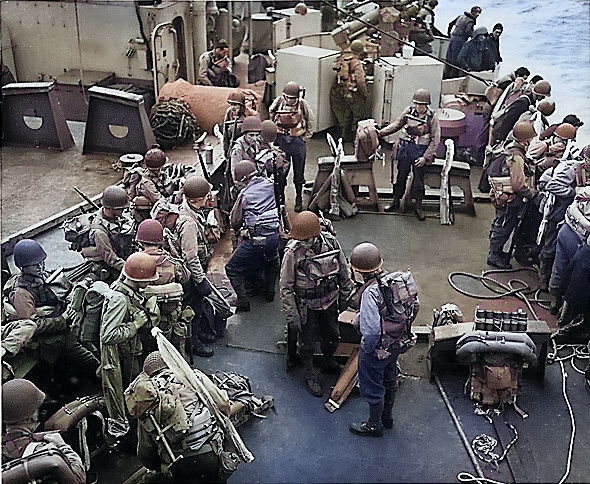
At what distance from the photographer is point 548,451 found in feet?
18.2

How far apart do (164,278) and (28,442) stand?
1.79 m

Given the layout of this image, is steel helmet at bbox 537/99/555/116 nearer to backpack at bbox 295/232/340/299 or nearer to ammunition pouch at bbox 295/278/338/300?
backpack at bbox 295/232/340/299

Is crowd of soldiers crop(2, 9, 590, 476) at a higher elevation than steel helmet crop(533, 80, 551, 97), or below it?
below

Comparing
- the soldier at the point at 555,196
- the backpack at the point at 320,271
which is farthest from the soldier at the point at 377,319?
the soldier at the point at 555,196

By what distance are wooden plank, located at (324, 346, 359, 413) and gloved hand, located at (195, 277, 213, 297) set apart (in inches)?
55.9

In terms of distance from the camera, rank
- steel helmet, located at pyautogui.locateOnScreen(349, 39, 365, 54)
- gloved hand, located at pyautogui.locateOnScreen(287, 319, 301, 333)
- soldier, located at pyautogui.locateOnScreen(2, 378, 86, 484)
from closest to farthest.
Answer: soldier, located at pyautogui.locateOnScreen(2, 378, 86, 484) < gloved hand, located at pyautogui.locateOnScreen(287, 319, 301, 333) < steel helmet, located at pyautogui.locateOnScreen(349, 39, 365, 54)

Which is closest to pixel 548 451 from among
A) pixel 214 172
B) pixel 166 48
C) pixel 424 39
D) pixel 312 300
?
pixel 312 300

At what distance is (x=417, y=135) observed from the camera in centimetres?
916

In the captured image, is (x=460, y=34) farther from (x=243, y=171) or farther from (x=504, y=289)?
(x=243, y=171)

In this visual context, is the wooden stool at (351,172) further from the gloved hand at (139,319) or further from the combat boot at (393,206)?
the gloved hand at (139,319)

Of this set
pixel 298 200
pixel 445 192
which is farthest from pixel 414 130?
pixel 298 200

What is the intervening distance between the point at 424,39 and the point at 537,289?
340 inches

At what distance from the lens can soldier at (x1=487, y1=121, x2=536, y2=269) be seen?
25.7 feet

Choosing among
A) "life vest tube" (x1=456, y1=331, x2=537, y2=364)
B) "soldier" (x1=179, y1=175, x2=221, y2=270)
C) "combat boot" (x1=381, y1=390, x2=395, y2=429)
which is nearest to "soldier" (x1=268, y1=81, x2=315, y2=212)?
"soldier" (x1=179, y1=175, x2=221, y2=270)
